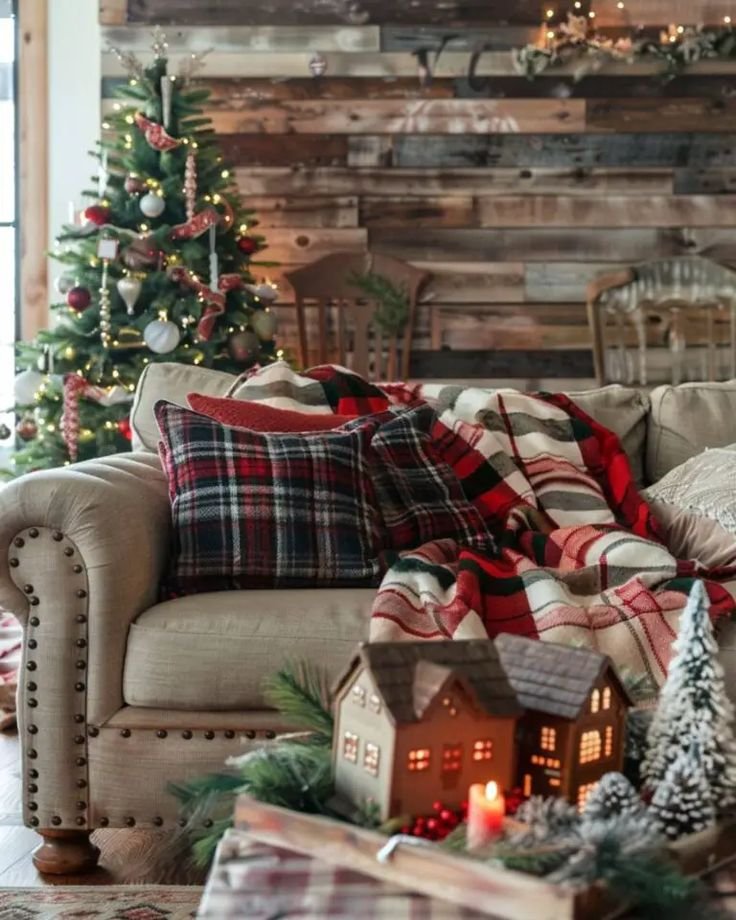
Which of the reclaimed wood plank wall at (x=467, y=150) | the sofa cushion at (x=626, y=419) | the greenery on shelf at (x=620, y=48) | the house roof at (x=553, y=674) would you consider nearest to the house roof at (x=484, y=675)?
the house roof at (x=553, y=674)

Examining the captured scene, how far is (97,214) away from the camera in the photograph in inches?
195

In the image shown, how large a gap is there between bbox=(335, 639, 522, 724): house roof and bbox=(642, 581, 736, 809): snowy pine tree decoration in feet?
0.54

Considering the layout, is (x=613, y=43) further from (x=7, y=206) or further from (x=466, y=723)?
(x=466, y=723)

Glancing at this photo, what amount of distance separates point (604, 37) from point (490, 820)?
4.81 meters

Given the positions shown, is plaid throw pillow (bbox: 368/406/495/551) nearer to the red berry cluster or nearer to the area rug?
the area rug

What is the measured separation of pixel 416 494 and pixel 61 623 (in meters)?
0.83

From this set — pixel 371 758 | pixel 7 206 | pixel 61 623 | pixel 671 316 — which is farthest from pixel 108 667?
pixel 7 206

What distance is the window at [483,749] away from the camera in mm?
1458

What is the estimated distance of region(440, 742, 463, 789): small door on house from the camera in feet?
4.77

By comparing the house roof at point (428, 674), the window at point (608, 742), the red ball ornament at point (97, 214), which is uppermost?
the red ball ornament at point (97, 214)

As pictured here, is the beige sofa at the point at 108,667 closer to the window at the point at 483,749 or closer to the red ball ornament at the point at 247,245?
the window at the point at 483,749

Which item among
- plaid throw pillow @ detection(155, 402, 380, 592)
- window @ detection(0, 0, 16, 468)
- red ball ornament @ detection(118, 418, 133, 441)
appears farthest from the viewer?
window @ detection(0, 0, 16, 468)

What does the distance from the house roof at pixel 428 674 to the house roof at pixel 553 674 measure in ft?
0.12

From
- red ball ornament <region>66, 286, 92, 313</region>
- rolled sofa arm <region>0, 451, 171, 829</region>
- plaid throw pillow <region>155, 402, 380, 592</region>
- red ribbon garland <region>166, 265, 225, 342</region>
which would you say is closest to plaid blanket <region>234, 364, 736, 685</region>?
plaid throw pillow <region>155, 402, 380, 592</region>
